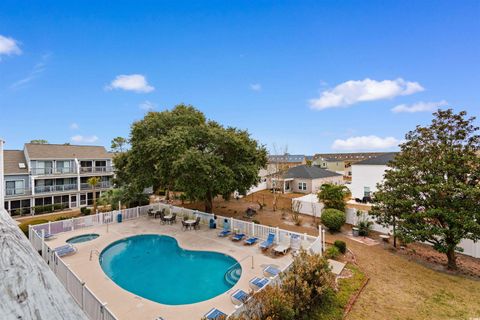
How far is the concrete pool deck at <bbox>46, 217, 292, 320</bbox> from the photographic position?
884 cm

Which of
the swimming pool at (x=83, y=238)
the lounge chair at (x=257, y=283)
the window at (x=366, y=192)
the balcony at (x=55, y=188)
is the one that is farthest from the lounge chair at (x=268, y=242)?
the balcony at (x=55, y=188)

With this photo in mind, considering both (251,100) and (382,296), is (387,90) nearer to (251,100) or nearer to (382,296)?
(251,100)

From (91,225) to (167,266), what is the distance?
9.28 m

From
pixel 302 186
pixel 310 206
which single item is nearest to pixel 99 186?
pixel 310 206

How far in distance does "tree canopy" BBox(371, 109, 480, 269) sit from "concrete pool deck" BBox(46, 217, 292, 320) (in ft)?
23.2

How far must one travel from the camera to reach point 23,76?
1527 centimetres

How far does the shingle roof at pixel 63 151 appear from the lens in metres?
28.1

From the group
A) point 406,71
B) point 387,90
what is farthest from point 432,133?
point 387,90

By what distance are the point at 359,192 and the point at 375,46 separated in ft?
54.9

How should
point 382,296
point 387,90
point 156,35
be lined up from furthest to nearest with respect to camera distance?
point 387,90 → point 156,35 → point 382,296

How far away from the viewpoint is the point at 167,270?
42.6 feet

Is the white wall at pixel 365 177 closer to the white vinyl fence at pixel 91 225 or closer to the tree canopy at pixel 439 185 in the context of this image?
the tree canopy at pixel 439 185

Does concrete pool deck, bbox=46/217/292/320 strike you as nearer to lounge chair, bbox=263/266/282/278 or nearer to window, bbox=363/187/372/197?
lounge chair, bbox=263/266/282/278

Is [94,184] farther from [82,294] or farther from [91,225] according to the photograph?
[82,294]
